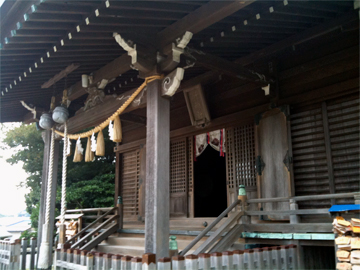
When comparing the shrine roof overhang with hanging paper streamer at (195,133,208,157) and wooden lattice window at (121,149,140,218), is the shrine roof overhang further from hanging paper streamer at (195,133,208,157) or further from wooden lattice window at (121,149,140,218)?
wooden lattice window at (121,149,140,218)

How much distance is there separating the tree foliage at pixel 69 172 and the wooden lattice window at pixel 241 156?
27.0 feet

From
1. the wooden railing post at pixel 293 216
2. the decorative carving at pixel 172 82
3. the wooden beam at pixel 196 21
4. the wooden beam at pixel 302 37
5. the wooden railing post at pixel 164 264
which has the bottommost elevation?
the wooden railing post at pixel 164 264

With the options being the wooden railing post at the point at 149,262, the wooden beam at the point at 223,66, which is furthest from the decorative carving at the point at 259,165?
the wooden railing post at the point at 149,262

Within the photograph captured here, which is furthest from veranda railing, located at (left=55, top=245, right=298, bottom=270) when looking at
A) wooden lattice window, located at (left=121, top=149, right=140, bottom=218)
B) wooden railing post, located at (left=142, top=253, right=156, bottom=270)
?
wooden lattice window, located at (left=121, top=149, right=140, bottom=218)

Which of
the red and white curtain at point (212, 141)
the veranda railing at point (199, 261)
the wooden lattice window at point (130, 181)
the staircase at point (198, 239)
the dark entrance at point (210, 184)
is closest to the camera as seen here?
the veranda railing at point (199, 261)

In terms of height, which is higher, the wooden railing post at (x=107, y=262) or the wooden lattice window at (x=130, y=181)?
the wooden lattice window at (x=130, y=181)

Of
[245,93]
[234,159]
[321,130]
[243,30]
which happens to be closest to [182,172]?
[234,159]

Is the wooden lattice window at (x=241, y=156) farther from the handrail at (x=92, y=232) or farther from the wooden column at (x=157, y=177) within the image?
the handrail at (x=92, y=232)

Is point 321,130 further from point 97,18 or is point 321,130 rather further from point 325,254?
point 97,18

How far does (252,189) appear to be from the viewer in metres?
6.74

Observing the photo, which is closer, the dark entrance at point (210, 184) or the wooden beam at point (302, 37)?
the wooden beam at point (302, 37)

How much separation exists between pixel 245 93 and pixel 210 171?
20.3ft

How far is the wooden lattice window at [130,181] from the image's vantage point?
9546 millimetres

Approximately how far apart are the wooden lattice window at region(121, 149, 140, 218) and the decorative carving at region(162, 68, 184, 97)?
16.9 feet
